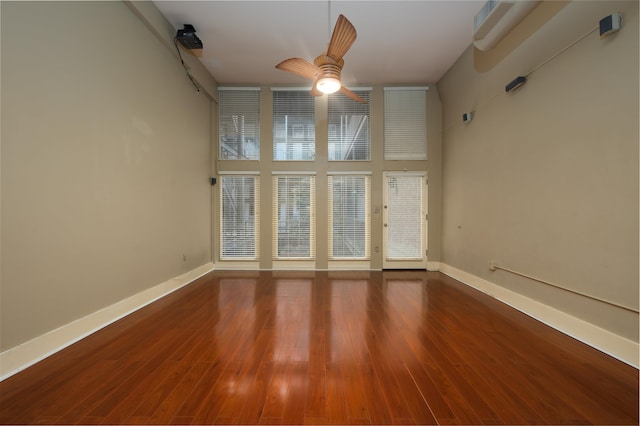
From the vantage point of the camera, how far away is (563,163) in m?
2.67

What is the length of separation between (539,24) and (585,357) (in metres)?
3.34

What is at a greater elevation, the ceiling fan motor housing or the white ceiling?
the white ceiling

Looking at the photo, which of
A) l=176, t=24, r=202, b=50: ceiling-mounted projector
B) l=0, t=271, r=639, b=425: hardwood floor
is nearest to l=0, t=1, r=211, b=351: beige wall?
l=176, t=24, r=202, b=50: ceiling-mounted projector

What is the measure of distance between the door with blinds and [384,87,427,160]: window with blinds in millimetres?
470

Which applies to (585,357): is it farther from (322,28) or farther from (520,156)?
(322,28)

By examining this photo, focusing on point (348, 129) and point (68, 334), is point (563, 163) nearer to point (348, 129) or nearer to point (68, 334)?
point (348, 129)

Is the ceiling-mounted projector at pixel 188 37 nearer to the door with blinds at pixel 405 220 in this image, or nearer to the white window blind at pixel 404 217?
the door with blinds at pixel 405 220

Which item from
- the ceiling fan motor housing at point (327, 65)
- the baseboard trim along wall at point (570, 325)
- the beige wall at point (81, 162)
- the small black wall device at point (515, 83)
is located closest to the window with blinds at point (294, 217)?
the beige wall at point (81, 162)

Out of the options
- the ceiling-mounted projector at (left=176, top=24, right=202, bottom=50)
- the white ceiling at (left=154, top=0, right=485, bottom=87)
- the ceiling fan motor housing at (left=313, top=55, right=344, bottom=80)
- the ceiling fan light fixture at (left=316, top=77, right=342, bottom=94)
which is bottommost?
the ceiling fan light fixture at (left=316, top=77, right=342, bottom=94)

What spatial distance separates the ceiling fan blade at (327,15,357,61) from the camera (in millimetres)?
2334

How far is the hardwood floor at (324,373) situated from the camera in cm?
153

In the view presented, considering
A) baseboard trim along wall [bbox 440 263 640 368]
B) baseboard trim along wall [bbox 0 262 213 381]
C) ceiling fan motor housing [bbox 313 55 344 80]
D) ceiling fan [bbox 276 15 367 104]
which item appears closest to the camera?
baseboard trim along wall [bbox 0 262 213 381]

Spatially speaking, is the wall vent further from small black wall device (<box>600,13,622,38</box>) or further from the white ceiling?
small black wall device (<box>600,13,622,38</box>)

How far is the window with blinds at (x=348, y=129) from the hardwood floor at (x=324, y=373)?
11.1 feet
